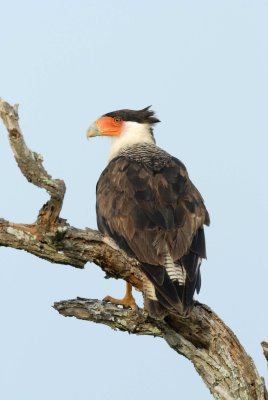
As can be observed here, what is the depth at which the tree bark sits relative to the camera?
5.84m

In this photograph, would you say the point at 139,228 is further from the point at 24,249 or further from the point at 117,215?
the point at 24,249

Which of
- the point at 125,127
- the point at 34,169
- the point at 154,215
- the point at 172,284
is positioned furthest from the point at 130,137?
the point at 34,169

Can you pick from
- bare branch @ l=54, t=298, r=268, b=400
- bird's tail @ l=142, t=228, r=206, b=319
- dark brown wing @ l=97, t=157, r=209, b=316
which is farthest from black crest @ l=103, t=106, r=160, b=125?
bare branch @ l=54, t=298, r=268, b=400

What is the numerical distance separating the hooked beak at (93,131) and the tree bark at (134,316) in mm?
3130

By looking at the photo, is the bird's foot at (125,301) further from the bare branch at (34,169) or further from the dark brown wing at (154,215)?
the bare branch at (34,169)

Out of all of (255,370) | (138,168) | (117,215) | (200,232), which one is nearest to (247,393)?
(255,370)

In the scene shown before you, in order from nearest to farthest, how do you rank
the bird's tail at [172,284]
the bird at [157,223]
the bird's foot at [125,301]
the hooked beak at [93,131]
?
the bird's tail at [172,284] < the bird at [157,223] < the bird's foot at [125,301] < the hooked beak at [93,131]

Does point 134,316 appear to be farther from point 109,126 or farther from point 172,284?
point 109,126

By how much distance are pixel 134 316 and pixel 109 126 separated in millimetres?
3661

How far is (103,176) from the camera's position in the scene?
7.64 metres

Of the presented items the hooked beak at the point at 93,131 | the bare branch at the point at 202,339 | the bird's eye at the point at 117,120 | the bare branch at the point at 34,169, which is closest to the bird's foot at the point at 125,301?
the bare branch at the point at 202,339

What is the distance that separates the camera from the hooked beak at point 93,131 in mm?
9234

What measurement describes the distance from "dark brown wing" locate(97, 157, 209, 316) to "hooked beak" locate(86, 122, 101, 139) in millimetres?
1578

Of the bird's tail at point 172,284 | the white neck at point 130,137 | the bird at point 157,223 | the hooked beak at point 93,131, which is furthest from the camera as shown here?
→ the hooked beak at point 93,131
